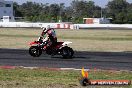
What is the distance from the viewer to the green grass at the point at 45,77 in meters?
9.94

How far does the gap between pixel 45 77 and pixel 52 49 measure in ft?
23.4

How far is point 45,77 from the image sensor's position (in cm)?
1153

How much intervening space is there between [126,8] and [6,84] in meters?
155

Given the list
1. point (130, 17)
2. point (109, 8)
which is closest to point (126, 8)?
point (109, 8)

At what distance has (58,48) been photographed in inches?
728

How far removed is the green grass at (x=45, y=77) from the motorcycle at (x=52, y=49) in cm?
519

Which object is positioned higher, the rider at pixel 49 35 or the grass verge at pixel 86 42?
the rider at pixel 49 35

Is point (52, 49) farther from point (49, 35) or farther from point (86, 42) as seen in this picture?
point (86, 42)

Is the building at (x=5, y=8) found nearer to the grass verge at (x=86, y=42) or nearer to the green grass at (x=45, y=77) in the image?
the grass verge at (x=86, y=42)

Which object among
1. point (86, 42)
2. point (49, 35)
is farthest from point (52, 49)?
point (86, 42)

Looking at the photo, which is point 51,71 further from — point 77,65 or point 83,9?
point 83,9

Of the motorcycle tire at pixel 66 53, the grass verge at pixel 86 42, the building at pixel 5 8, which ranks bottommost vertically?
the grass verge at pixel 86 42

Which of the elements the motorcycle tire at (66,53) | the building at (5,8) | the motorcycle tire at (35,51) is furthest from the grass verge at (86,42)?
the building at (5,8)

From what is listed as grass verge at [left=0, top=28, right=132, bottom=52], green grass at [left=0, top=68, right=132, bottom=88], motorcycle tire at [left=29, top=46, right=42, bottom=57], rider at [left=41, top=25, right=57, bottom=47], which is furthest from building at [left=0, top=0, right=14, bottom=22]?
green grass at [left=0, top=68, right=132, bottom=88]
